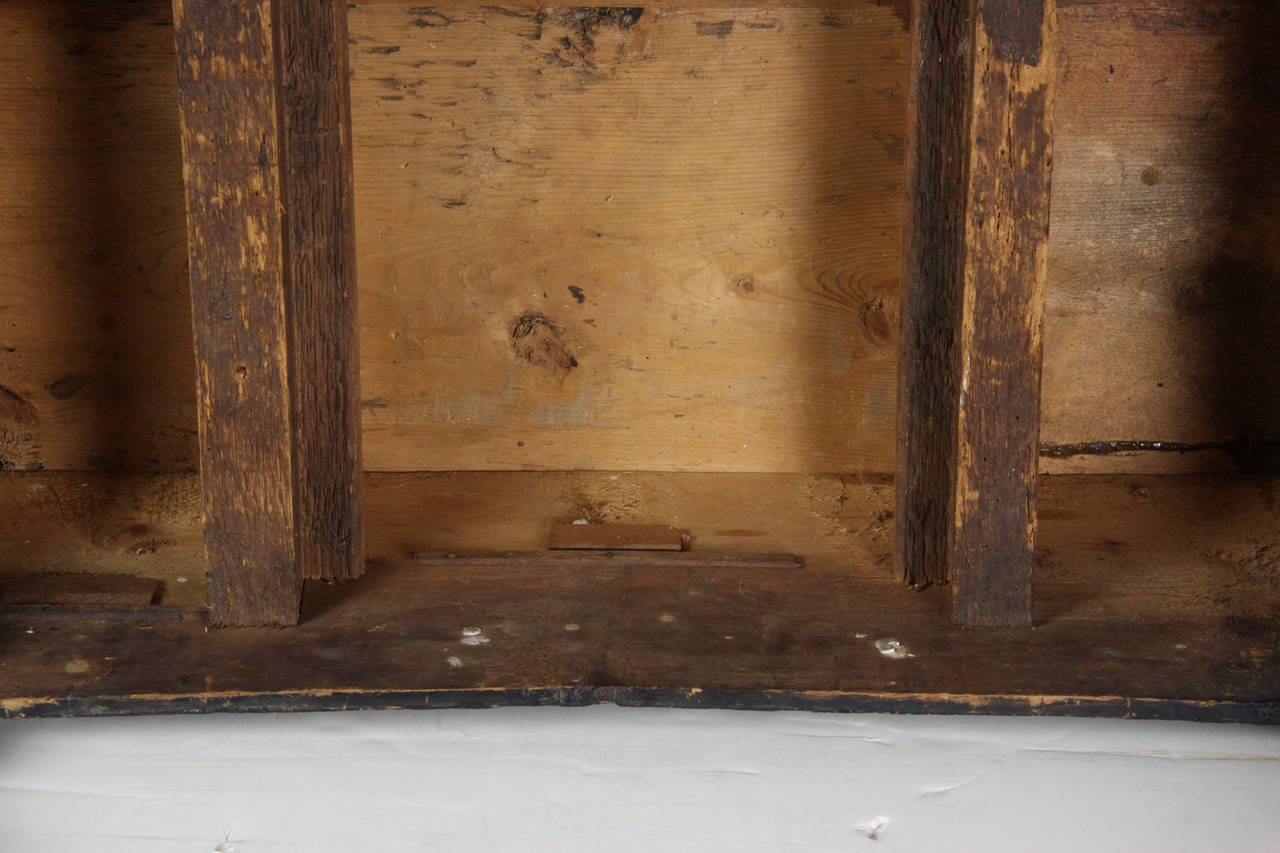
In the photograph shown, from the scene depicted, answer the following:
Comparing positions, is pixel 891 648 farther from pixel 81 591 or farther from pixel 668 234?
pixel 81 591

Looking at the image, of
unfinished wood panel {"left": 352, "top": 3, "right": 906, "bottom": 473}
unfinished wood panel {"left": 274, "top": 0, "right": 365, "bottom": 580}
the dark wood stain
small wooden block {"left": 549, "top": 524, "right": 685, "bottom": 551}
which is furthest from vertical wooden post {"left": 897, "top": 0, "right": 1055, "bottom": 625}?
unfinished wood panel {"left": 274, "top": 0, "right": 365, "bottom": 580}

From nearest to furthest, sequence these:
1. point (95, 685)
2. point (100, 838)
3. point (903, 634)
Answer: point (100, 838) < point (95, 685) < point (903, 634)

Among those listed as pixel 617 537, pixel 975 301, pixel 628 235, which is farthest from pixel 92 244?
pixel 975 301

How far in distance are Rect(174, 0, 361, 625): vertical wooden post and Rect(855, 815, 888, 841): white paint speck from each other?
0.73m

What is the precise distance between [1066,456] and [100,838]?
5.24ft

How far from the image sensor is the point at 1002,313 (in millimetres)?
1446

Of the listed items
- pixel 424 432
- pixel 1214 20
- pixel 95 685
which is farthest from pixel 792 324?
pixel 95 685

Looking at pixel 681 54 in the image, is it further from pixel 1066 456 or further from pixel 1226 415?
pixel 1226 415

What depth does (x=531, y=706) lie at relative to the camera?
55.7 inches

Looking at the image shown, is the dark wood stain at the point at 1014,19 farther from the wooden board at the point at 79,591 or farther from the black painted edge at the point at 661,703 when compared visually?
the wooden board at the point at 79,591

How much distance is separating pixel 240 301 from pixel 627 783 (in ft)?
2.29

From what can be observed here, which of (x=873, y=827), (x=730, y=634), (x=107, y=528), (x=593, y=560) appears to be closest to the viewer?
(x=873, y=827)

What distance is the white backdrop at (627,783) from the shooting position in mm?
1235

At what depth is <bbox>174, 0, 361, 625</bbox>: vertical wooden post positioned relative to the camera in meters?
1.38
